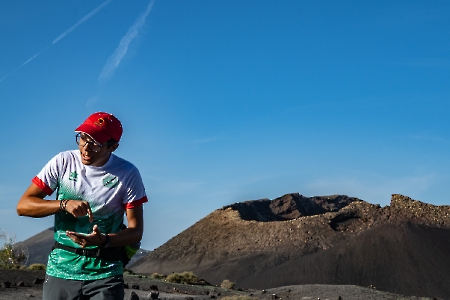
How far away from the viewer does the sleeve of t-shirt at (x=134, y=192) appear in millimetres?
3871

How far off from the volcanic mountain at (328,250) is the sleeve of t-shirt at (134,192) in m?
33.2

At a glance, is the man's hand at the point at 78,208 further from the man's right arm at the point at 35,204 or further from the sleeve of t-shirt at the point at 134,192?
the sleeve of t-shirt at the point at 134,192

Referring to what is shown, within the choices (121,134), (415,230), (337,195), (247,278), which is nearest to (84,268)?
(121,134)

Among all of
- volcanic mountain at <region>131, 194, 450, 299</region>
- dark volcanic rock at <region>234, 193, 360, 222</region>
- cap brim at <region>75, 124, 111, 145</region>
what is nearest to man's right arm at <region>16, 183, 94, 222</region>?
cap brim at <region>75, 124, 111, 145</region>

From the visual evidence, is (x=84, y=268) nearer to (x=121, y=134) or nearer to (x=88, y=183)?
(x=88, y=183)

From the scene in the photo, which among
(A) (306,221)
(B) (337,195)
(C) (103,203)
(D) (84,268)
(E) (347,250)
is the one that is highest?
(B) (337,195)

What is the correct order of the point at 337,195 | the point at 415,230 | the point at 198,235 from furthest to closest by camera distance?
the point at 337,195 → the point at 198,235 → the point at 415,230

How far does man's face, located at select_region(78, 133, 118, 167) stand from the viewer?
381 cm

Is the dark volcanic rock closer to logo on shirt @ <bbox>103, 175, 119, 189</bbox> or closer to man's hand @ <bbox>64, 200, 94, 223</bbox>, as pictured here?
logo on shirt @ <bbox>103, 175, 119, 189</bbox>

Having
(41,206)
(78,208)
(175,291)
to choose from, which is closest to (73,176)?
(41,206)

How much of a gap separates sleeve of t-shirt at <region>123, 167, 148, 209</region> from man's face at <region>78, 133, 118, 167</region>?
197mm

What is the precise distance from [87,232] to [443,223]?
42.8m

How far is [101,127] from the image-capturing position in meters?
3.79

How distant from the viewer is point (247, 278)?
38.5m
